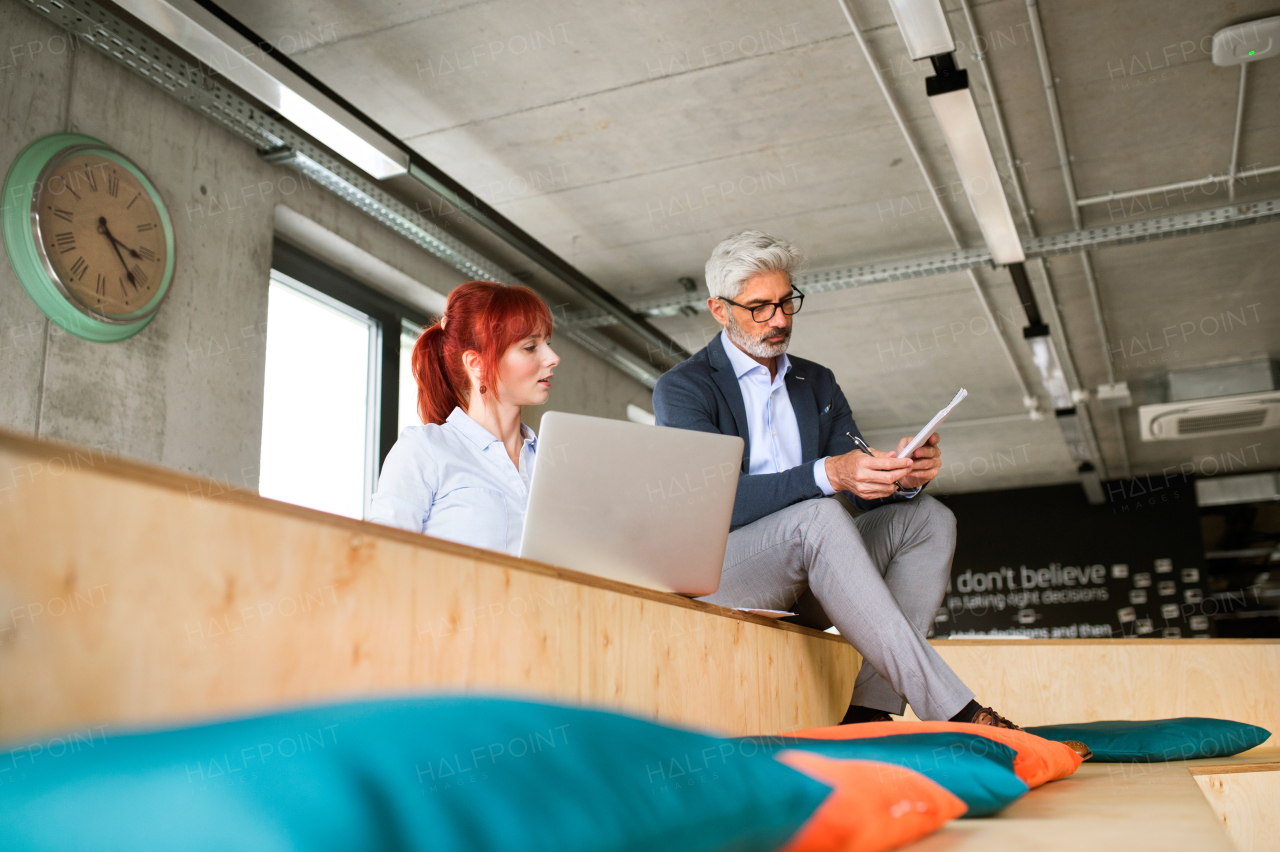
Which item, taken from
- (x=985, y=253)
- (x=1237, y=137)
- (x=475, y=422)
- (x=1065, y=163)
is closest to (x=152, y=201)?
(x=475, y=422)

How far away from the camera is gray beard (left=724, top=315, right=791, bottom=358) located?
87.6 inches

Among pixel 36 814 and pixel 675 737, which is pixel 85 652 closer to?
pixel 36 814

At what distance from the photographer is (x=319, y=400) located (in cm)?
436

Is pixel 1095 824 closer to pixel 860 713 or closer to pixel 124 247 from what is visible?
pixel 860 713

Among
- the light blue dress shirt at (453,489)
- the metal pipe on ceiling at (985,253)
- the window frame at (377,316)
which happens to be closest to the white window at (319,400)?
the window frame at (377,316)

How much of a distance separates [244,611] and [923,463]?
55.4 inches

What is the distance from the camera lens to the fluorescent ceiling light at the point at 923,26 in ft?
8.29

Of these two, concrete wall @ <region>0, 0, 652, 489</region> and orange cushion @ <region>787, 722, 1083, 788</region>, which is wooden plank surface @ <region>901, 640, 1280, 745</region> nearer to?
orange cushion @ <region>787, 722, 1083, 788</region>

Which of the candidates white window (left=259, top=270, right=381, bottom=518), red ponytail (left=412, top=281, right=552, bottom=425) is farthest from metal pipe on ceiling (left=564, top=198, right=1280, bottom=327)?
red ponytail (left=412, top=281, right=552, bottom=425)

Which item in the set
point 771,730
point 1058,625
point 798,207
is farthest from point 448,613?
point 1058,625

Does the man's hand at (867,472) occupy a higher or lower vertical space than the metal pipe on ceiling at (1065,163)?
lower

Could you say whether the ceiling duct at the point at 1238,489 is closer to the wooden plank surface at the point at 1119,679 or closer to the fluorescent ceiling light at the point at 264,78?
the wooden plank surface at the point at 1119,679

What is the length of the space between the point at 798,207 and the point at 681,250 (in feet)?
2.25

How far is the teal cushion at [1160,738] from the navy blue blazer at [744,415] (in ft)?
1.95
